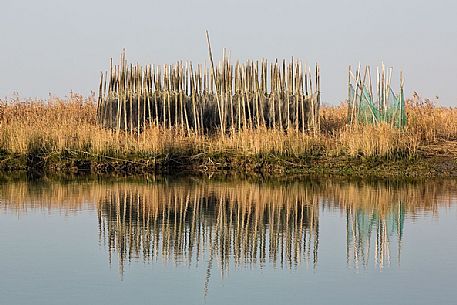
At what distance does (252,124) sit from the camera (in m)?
23.2

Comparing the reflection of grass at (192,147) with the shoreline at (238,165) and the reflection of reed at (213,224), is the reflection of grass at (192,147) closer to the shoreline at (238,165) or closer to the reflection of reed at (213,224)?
the shoreline at (238,165)

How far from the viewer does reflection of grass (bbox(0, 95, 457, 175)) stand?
2022 centimetres

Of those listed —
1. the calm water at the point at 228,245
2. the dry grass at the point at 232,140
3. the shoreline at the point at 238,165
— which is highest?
the dry grass at the point at 232,140

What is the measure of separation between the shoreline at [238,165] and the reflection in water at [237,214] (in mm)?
2021

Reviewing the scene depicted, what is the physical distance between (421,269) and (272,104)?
14.5 metres

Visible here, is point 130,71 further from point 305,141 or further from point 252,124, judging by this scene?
point 305,141

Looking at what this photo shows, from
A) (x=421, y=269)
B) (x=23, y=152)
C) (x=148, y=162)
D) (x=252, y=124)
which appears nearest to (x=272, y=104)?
(x=252, y=124)

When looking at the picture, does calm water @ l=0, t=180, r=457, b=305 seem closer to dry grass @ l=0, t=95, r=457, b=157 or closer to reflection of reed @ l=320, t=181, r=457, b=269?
reflection of reed @ l=320, t=181, r=457, b=269

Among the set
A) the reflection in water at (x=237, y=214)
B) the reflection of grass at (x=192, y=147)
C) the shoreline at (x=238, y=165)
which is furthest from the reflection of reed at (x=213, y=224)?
the reflection of grass at (x=192, y=147)

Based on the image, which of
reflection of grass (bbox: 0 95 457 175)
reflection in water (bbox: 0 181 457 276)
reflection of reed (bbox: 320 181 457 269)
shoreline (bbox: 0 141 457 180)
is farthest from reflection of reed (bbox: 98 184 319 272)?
reflection of grass (bbox: 0 95 457 175)

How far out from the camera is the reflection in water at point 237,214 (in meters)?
10.2

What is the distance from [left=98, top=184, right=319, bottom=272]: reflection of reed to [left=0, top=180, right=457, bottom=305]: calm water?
17 mm

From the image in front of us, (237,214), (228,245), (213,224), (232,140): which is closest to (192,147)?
(232,140)

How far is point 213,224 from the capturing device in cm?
1212
